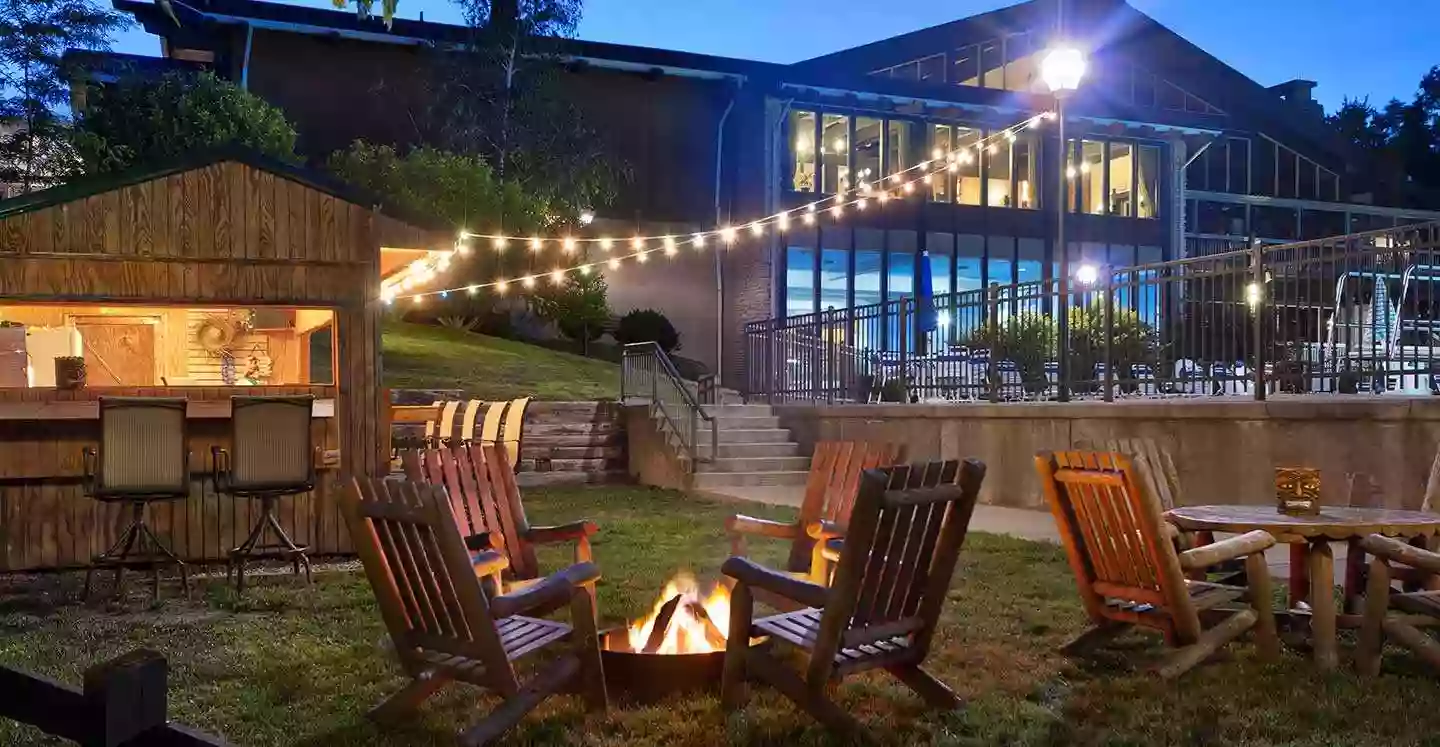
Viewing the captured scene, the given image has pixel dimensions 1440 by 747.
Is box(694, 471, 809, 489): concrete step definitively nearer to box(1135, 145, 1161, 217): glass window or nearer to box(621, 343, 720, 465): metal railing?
box(621, 343, 720, 465): metal railing

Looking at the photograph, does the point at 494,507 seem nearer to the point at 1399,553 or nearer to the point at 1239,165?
the point at 1399,553

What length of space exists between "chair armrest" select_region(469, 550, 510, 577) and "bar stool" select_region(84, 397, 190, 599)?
9.40 feet

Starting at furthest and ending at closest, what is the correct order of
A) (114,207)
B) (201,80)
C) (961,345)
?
1. (201,80)
2. (961,345)
3. (114,207)

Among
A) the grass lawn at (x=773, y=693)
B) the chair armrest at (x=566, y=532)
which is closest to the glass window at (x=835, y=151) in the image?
the grass lawn at (x=773, y=693)

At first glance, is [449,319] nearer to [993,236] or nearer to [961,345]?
[993,236]

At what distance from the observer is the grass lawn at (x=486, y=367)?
60.9 ft

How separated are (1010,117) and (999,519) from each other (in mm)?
17444

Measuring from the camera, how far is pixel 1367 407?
8234 mm

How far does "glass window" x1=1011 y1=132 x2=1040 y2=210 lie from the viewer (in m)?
26.7

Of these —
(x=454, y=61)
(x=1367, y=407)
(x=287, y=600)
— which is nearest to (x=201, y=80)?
(x=454, y=61)

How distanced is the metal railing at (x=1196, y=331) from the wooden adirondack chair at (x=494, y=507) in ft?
19.8

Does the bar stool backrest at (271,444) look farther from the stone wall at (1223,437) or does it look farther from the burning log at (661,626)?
the stone wall at (1223,437)

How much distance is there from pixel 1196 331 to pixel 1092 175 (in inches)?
739

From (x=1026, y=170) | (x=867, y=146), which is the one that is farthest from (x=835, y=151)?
(x=1026, y=170)
